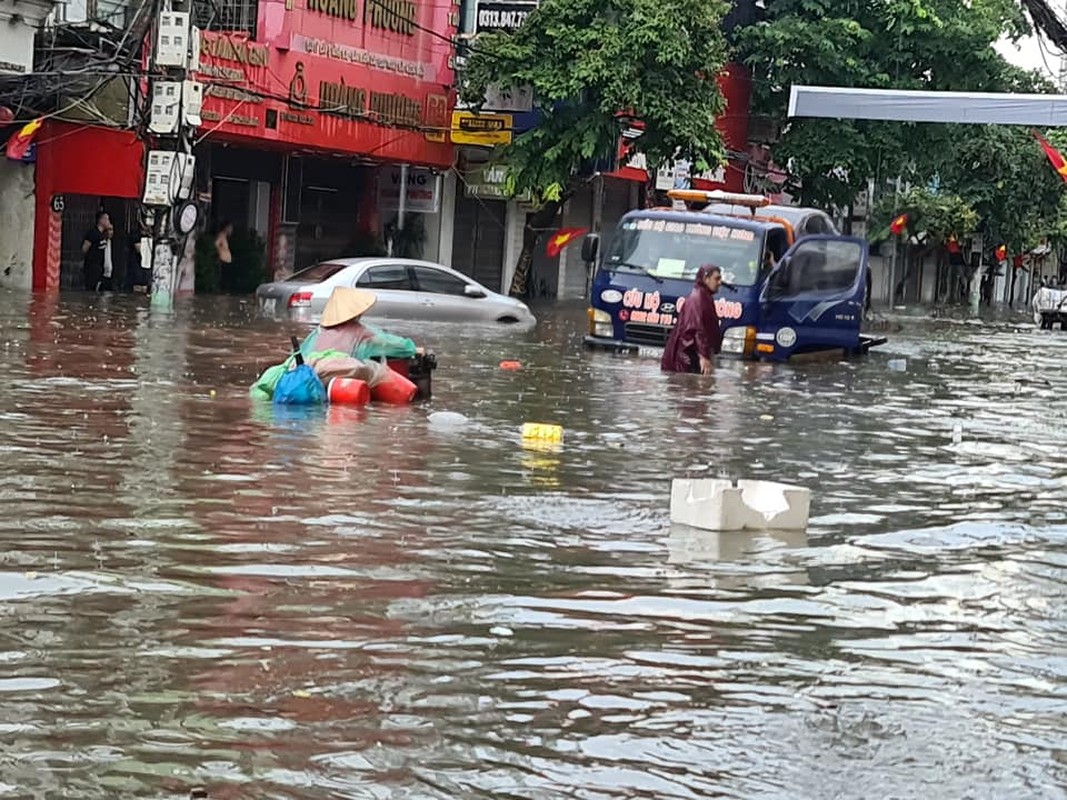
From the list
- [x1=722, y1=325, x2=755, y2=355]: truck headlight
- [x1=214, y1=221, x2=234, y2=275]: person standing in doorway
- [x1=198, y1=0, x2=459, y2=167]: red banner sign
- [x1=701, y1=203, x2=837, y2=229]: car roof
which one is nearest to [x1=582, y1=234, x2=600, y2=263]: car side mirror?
[x1=701, y1=203, x2=837, y2=229]: car roof

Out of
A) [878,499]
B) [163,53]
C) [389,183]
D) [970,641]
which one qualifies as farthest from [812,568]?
[389,183]

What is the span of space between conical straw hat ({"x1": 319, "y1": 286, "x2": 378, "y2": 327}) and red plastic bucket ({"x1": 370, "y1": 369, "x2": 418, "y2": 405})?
581 millimetres

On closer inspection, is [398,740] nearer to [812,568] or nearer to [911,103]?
[812,568]

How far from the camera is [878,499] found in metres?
10.9

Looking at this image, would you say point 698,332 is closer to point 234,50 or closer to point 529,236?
point 234,50

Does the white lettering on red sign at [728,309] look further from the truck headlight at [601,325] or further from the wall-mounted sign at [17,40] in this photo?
the wall-mounted sign at [17,40]

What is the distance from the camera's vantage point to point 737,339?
23109mm

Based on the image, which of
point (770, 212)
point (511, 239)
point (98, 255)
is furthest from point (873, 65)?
point (98, 255)

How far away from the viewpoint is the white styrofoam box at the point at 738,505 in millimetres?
9164

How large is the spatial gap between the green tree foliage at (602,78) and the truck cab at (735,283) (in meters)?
12.5

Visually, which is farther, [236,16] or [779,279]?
[236,16]

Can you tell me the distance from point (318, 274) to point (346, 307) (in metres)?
12.4

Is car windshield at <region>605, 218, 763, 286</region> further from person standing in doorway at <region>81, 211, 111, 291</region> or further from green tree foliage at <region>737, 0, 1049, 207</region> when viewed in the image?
green tree foliage at <region>737, 0, 1049, 207</region>

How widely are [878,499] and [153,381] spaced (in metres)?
7.27
